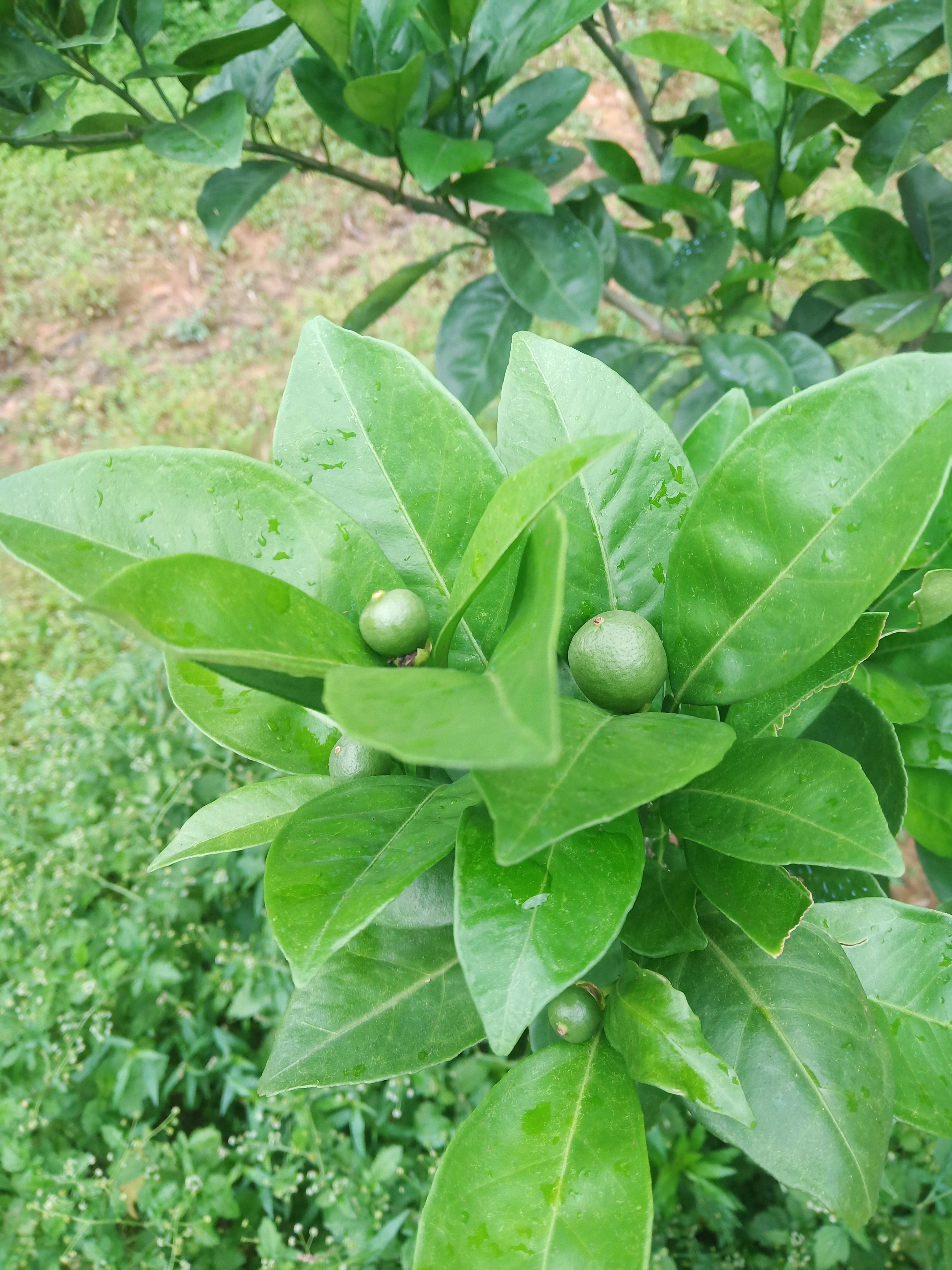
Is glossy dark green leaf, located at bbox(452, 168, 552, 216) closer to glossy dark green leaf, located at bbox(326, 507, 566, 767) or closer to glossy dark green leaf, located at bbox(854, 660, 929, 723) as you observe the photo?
glossy dark green leaf, located at bbox(854, 660, 929, 723)

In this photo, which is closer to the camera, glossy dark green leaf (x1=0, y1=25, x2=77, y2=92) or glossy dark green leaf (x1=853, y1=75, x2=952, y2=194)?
glossy dark green leaf (x1=853, y1=75, x2=952, y2=194)

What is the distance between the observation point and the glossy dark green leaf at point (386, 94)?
1190 mm

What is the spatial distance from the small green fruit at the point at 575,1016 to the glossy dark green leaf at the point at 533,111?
1.30m

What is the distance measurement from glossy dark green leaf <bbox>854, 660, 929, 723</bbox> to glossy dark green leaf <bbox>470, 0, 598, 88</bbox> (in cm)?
96

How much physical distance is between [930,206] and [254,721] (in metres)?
1.37

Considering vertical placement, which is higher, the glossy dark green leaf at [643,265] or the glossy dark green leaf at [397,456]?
the glossy dark green leaf at [397,456]

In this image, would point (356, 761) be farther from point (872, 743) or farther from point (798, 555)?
point (872, 743)

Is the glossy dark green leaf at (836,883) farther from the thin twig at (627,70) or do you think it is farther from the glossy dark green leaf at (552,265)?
the thin twig at (627,70)

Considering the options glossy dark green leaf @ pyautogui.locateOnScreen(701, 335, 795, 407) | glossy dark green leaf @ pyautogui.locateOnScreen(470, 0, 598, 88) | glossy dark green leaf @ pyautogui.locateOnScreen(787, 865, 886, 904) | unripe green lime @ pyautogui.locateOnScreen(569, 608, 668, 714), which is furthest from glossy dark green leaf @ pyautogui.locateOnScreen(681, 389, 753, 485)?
glossy dark green leaf @ pyautogui.locateOnScreen(470, 0, 598, 88)

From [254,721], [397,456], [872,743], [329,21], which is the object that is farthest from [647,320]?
[254,721]

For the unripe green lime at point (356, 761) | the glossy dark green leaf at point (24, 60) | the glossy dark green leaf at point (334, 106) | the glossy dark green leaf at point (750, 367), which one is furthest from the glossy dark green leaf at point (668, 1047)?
the glossy dark green leaf at point (24, 60)

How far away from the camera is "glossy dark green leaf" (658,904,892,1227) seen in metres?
0.61

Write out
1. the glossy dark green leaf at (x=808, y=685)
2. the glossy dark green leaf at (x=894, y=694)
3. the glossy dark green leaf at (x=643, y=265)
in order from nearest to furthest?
the glossy dark green leaf at (x=808, y=685), the glossy dark green leaf at (x=894, y=694), the glossy dark green leaf at (x=643, y=265)

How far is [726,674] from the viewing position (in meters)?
0.60
